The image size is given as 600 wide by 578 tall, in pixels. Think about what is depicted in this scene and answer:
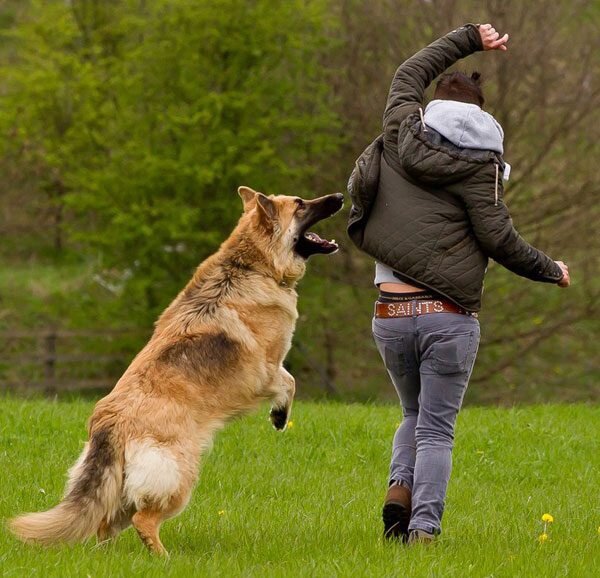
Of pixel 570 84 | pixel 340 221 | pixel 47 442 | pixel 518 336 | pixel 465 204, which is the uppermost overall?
pixel 465 204

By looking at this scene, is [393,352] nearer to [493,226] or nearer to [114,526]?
[493,226]

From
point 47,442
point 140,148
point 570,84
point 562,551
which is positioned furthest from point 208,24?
point 562,551

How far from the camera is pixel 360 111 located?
17734 mm

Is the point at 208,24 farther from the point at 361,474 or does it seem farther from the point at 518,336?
the point at 361,474

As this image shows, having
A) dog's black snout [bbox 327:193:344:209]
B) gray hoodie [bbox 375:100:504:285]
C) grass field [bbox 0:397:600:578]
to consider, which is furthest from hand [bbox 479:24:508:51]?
grass field [bbox 0:397:600:578]

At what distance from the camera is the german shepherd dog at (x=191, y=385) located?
4785 millimetres

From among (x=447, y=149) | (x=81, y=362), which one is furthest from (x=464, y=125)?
(x=81, y=362)

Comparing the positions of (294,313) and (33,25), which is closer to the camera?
(294,313)

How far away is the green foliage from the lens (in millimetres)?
18047

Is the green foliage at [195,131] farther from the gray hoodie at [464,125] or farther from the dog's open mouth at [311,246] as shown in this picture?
the gray hoodie at [464,125]

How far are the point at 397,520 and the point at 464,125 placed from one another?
77.0 inches

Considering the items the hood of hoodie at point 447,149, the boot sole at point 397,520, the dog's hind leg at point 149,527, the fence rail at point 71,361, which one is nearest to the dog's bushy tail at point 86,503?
the dog's hind leg at point 149,527

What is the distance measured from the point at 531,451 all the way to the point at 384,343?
130 inches

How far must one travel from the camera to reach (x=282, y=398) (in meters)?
5.69
